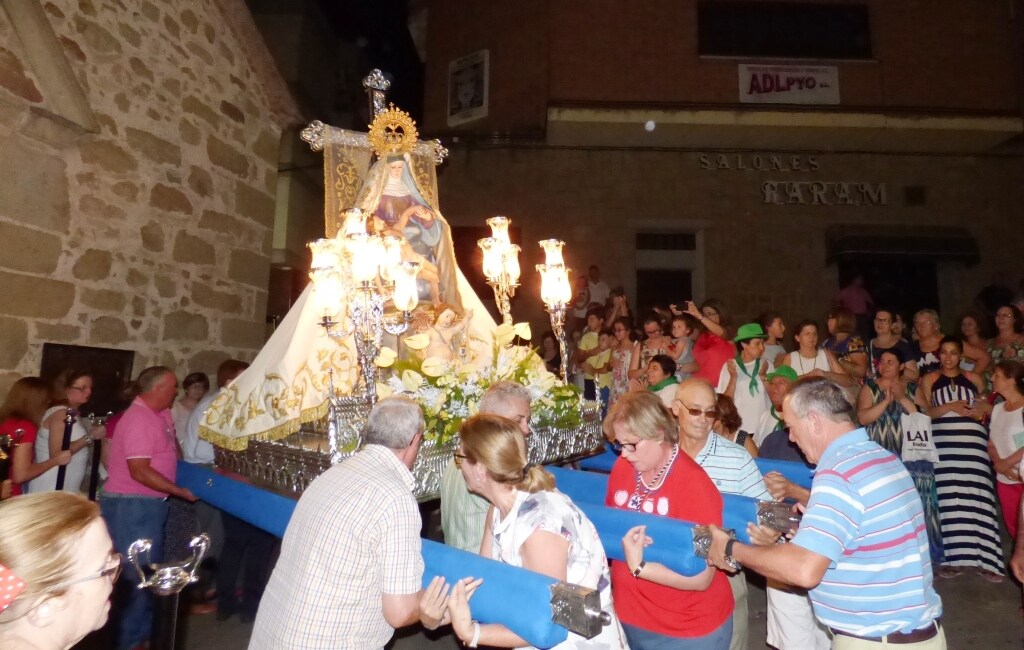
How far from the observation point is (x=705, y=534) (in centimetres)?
228

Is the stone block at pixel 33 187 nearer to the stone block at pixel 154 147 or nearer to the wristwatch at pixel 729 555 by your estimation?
the stone block at pixel 154 147

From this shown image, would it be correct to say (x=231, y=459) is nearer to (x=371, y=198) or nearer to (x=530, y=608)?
(x=371, y=198)

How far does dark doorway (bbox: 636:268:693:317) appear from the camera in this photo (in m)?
13.0

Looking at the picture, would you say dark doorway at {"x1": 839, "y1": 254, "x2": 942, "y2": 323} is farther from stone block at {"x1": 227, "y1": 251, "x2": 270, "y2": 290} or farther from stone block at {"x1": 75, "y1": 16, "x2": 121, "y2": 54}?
stone block at {"x1": 75, "y1": 16, "x2": 121, "y2": 54}

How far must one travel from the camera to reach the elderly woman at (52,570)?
1.30 metres

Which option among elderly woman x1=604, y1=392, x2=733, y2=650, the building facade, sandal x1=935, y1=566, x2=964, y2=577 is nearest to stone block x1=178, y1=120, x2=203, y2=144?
elderly woman x1=604, y1=392, x2=733, y2=650

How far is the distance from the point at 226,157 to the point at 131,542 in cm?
454

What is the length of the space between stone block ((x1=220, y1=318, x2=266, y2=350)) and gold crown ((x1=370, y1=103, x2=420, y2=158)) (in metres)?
3.05

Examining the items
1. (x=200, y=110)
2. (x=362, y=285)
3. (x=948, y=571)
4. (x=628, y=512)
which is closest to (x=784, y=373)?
(x=948, y=571)

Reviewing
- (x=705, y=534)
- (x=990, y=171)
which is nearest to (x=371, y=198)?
(x=705, y=534)

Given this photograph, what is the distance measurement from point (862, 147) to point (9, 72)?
13715mm

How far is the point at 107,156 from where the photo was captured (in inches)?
225

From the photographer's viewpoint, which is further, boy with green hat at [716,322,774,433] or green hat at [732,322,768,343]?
green hat at [732,322,768,343]

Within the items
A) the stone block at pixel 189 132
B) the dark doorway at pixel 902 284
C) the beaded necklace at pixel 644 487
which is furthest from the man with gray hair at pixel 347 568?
the dark doorway at pixel 902 284
